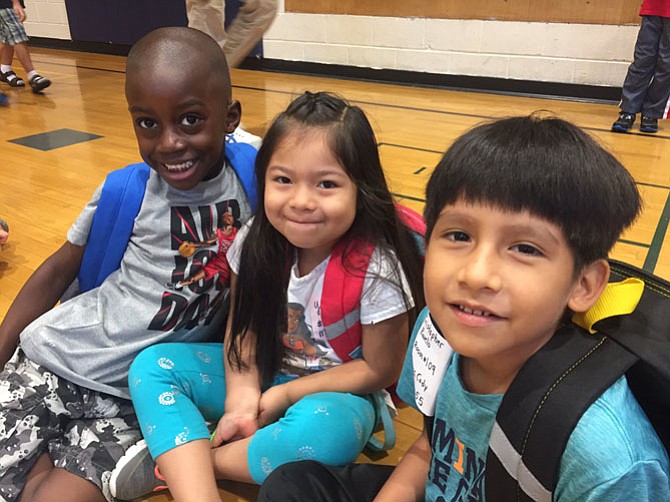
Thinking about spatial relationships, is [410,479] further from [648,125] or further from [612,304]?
[648,125]

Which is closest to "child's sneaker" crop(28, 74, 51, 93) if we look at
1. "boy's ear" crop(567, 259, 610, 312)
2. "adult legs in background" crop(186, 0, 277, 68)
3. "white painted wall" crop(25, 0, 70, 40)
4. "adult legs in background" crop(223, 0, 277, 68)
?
"adult legs in background" crop(186, 0, 277, 68)

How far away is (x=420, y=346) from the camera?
0.73 meters

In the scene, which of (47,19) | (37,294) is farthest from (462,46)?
(47,19)

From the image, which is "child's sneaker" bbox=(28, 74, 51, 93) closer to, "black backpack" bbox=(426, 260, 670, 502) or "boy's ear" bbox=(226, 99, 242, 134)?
"boy's ear" bbox=(226, 99, 242, 134)

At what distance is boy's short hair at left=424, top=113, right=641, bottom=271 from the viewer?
537 mm

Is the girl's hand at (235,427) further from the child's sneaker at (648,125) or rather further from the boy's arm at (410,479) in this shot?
the child's sneaker at (648,125)

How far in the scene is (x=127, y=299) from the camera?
1.07 m

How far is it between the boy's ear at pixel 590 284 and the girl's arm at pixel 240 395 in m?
0.59

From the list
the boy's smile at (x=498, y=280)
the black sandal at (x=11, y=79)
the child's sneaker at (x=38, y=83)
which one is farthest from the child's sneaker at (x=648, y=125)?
the black sandal at (x=11, y=79)

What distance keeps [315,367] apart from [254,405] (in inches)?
4.9

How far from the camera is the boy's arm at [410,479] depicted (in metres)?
0.76

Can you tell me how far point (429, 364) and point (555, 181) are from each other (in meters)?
0.28

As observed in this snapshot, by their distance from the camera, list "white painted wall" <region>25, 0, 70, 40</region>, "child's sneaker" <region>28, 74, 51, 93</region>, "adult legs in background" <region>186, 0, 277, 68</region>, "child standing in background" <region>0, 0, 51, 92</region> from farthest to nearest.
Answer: "white painted wall" <region>25, 0, 70, 40</region> < "child's sneaker" <region>28, 74, 51, 93</region> < "child standing in background" <region>0, 0, 51, 92</region> < "adult legs in background" <region>186, 0, 277, 68</region>

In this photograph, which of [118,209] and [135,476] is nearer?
[135,476]
